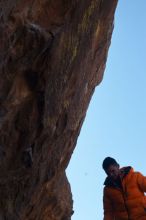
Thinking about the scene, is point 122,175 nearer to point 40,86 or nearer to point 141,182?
point 141,182

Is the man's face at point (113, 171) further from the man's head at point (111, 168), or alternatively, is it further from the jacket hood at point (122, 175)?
the jacket hood at point (122, 175)

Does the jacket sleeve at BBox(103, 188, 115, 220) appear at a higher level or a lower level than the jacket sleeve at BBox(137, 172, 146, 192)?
lower

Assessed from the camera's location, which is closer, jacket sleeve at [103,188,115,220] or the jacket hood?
the jacket hood

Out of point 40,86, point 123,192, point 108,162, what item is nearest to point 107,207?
point 123,192

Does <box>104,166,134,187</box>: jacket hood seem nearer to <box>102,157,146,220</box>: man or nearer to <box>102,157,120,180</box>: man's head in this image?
<box>102,157,146,220</box>: man

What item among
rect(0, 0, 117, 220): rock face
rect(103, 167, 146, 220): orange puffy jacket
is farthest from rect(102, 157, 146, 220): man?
rect(0, 0, 117, 220): rock face

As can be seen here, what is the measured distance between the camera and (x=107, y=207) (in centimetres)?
1068

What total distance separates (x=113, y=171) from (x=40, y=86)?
316cm

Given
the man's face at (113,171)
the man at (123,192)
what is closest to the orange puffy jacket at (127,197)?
the man at (123,192)

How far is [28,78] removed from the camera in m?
10.8

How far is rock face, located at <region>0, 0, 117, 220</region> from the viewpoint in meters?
9.97

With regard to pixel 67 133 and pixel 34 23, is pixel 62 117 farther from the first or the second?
A: pixel 34 23

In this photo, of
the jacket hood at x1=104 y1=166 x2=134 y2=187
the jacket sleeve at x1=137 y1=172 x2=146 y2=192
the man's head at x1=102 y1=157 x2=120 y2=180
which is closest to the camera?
the jacket sleeve at x1=137 y1=172 x2=146 y2=192

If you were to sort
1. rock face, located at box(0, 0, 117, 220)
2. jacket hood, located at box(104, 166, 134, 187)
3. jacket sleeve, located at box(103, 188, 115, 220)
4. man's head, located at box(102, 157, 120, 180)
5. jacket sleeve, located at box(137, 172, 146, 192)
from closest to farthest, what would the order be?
rock face, located at box(0, 0, 117, 220) < jacket sleeve, located at box(137, 172, 146, 192) < man's head, located at box(102, 157, 120, 180) < jacket hood, located at box(104, 166, 134, 187) < jacket sleeve, located at box(103, 188, 115, 220)
